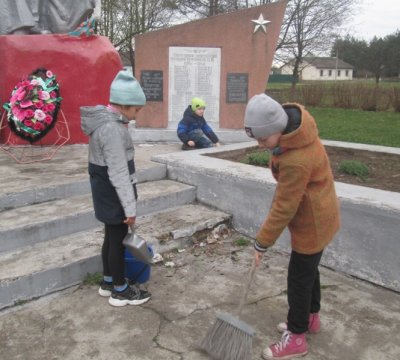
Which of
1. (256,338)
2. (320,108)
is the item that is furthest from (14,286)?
(320,108)

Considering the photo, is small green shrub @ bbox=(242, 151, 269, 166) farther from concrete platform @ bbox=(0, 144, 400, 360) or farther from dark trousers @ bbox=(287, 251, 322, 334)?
dark trousers @ bbox=(287, 251, 322, 334)

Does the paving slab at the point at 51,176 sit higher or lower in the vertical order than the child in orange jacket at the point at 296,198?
lower

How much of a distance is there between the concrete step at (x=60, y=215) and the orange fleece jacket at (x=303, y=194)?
2.06 meters

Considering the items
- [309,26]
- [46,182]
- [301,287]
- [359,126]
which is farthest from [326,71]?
[301,287]

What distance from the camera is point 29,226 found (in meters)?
3.57

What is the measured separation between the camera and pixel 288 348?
2.47 meters

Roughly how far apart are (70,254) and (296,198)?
6.44 feet

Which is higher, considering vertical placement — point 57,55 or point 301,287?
point 57,55

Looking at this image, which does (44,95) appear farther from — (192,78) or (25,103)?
(192,78)

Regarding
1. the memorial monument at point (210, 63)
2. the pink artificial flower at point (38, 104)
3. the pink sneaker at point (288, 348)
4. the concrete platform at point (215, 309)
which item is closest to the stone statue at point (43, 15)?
the memorial monument at point (210, 63)

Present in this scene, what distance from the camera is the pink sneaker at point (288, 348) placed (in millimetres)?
2457

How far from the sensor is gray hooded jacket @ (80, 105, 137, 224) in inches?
105

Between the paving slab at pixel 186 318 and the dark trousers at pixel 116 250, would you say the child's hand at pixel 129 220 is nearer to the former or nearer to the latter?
the dark trousers at pixel 116 250

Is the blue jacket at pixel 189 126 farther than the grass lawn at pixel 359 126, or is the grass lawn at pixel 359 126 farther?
the grass lawn at pixel 359 126
